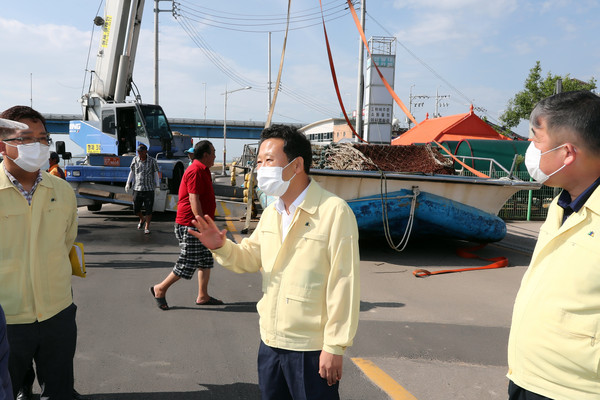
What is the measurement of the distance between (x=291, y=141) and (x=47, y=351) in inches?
69.3

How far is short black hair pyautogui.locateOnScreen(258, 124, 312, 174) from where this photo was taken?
2.34 meters

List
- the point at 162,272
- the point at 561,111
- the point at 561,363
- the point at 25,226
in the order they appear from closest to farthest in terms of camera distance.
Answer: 1. the point at 561,363
2. the point at 561,111
3. the point at 25,226
4. the point at 162,272

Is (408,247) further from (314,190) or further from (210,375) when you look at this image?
(314,190)

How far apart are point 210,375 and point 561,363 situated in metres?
2.60

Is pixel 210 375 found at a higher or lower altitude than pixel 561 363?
lower

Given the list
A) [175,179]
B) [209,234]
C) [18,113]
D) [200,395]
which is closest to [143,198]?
[175,179]

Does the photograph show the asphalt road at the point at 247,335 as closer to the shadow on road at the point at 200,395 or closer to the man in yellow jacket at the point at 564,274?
the shadow on road at the point at 200,395

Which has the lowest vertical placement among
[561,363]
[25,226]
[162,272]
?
[162,272]

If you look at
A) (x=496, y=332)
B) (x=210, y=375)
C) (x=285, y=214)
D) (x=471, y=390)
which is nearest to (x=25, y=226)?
(x=285, y=214)

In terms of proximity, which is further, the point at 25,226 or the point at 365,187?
the point at 365,187

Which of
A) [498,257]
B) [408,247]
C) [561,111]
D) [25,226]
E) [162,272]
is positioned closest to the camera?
[561,111]

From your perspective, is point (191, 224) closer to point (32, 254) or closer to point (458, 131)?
point (32, 254)

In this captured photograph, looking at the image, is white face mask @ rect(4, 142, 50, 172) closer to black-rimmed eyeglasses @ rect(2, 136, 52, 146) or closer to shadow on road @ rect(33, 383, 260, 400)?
black-rimmed eyeglasses @ rect(2, 136, 52, 146)

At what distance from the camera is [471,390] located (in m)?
3.37
